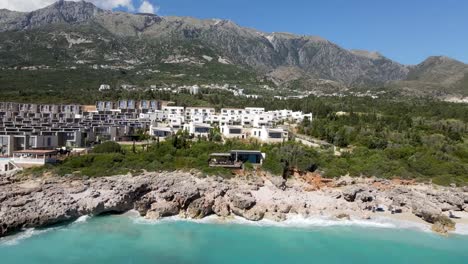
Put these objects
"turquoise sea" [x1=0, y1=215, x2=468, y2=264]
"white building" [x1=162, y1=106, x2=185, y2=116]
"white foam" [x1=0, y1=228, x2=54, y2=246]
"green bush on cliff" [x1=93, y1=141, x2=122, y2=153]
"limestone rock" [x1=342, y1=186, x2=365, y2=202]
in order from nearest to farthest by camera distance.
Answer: "turquoise sea" [x1=0, y1=215, x2=468, y2=264] < "white foam" [x1=0, y1=228, x2=54, y2=246] < "limestone rock" [x1=342, y1=186, x2=365, y2=202] < "green bush on cliff" [x1=93, y1=141, x2=122, y2=153] < "white building" [x1=162, y1=106, x2=185, y2=116]

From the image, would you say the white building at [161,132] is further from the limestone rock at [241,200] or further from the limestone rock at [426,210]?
the limestone rock at [426,210]

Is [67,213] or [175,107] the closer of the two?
[67,213]

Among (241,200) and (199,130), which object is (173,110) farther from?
(241,200)

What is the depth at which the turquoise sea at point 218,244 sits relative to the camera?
A: 2198 centimetres

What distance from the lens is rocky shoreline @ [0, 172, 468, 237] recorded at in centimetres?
2612

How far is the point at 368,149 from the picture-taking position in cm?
4116

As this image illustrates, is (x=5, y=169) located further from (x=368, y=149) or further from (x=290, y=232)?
(x=368, y=149)

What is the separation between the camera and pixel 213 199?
93.8 feet

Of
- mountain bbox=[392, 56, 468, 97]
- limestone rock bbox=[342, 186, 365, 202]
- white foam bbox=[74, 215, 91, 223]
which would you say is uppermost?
mountain bbox=[392, 56, 468, 97]

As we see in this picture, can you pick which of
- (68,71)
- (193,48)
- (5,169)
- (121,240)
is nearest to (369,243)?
(121,240)

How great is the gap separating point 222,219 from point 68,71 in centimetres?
9253

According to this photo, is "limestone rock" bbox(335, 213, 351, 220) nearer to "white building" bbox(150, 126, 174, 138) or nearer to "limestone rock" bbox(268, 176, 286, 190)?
"limestone rock" bbox(268, 176, 286, 190)

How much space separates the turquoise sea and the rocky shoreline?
3.44 feet

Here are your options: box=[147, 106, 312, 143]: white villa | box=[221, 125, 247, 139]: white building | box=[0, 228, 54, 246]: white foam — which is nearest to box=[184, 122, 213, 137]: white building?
box=[147, 106, 312, 143]: white villa
